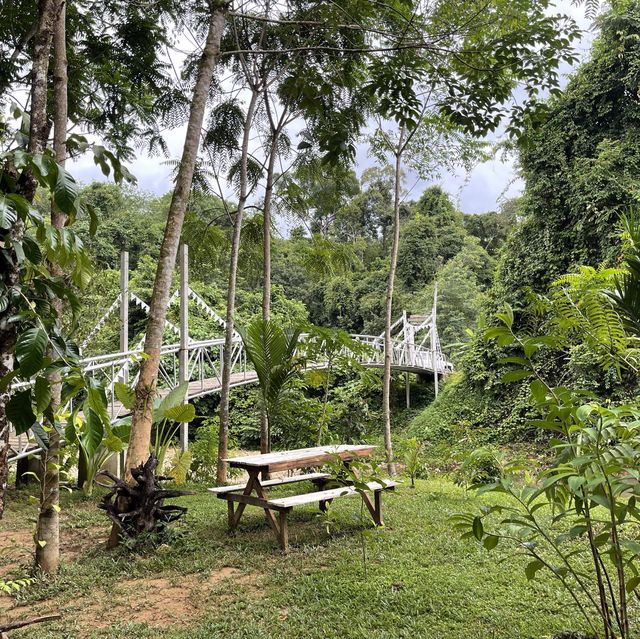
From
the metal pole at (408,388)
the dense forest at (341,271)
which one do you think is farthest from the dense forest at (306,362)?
the metal pole at (408,388)

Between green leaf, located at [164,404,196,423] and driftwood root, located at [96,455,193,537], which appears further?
green leaf, located at [164,404,196,423]

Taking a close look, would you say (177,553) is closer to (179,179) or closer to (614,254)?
(179,179)

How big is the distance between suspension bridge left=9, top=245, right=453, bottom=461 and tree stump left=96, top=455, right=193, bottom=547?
76cm

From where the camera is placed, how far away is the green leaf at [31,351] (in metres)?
0.85

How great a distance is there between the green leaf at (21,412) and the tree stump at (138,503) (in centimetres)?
283

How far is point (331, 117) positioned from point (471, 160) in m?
4.46

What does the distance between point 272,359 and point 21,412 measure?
502 cm

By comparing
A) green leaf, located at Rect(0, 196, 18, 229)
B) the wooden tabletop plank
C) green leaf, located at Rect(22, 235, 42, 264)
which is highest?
green leaf, located at Rect(0, 196, 18, 229)

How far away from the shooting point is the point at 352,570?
298cm

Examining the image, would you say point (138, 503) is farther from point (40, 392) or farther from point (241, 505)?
point (40, 392)

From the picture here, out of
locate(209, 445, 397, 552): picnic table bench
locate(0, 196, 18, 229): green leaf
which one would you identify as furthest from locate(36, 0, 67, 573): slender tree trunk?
locate(0, 196, 18, 229): green leaf

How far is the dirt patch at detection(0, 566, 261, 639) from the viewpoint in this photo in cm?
249

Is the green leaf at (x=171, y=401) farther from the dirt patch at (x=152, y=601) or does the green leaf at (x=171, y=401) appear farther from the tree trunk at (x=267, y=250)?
the dirt patch at (x=152, y=601)

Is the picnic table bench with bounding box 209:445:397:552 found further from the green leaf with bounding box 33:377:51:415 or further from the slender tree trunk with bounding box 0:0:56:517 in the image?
the green leaf with bounding box 33:377:51:415
